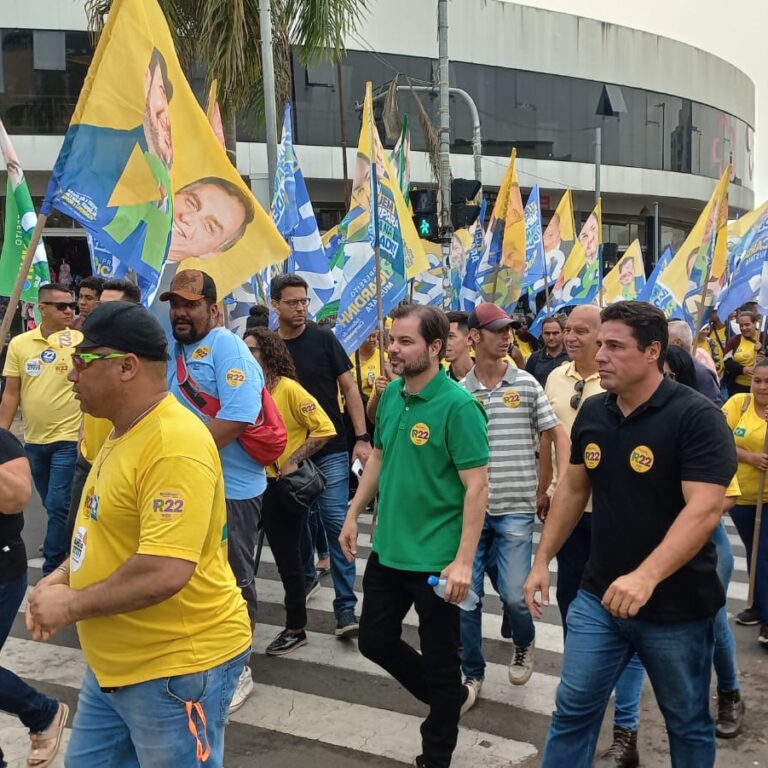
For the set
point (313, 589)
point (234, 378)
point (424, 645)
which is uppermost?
point (234, 378)

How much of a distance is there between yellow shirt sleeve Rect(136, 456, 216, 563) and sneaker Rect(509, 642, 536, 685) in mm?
2892

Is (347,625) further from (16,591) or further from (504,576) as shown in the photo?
(16,591)

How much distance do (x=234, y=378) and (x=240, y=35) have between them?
9511mm

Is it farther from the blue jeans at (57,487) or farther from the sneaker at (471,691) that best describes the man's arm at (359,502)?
the blue jeans at (57,487)

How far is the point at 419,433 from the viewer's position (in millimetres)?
3775

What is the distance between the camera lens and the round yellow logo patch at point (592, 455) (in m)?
3.22

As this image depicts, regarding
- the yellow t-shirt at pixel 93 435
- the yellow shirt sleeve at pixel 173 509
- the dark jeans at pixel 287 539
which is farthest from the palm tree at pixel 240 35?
the yellow shirt sleeve at pixel 173 509

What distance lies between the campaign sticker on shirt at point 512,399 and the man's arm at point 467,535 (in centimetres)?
112

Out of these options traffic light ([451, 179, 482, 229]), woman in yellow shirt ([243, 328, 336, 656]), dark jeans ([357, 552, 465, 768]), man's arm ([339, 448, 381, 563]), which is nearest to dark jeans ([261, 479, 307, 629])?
woman in yellow shirt ([243, 328, 336, 656])

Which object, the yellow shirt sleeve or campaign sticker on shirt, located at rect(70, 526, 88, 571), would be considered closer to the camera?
the yellow shirt sleeve

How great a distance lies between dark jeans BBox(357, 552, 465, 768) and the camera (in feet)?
12.3

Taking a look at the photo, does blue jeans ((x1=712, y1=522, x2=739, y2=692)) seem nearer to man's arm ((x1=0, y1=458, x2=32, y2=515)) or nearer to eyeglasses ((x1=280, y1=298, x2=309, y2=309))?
eyeglasses ((x1=280, y1=298, x2=309, y2=309))

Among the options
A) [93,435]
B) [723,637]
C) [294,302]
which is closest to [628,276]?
[294,302]

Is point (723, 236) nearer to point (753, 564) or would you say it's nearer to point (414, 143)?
point (753, 564)
